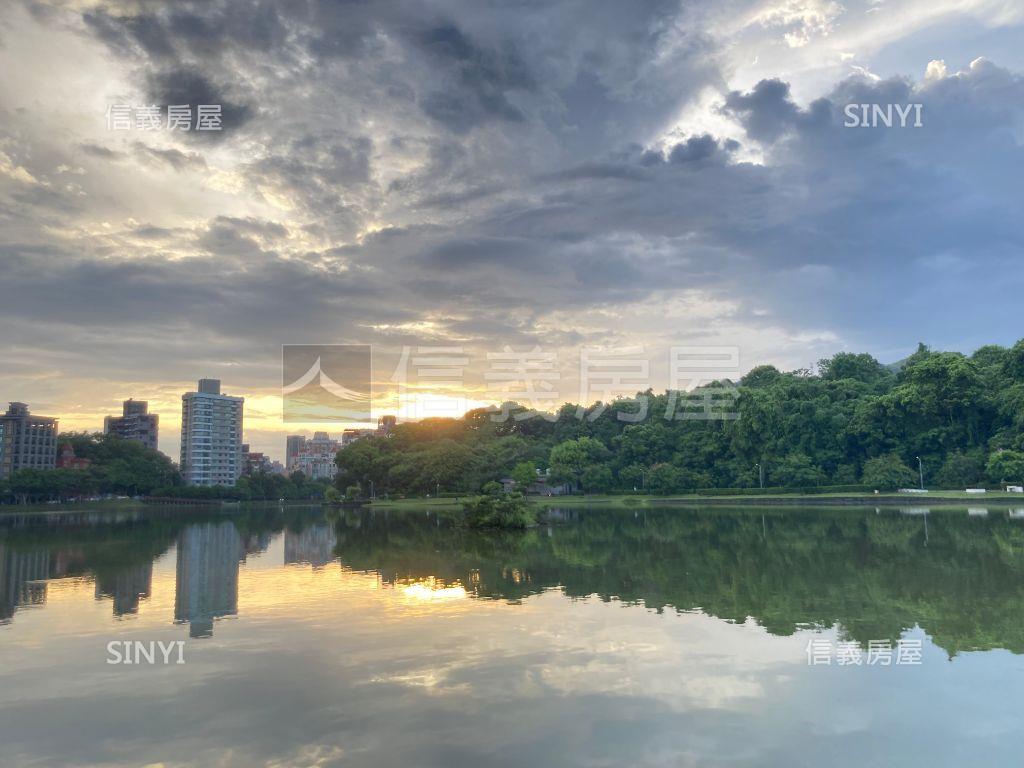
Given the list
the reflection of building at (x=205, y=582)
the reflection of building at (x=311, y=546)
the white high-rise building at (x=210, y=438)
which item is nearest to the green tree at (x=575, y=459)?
the reflection of building at (x=311, y=546)

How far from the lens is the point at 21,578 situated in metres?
20.0

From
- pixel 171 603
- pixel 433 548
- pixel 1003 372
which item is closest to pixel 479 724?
pixel 171 603

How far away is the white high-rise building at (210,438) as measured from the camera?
12636cm

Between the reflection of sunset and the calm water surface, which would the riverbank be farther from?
the reflection of sunset

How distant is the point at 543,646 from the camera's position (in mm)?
11039

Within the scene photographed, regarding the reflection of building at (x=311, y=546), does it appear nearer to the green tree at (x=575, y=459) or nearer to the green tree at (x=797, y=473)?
the green tree at (x=575, y=459)

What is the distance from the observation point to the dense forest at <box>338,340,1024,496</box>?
5309 cm

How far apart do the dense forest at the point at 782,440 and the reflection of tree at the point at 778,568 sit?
906 inches

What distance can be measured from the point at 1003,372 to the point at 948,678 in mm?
56350

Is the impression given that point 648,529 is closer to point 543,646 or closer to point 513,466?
point 543,646

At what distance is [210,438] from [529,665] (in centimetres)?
13233

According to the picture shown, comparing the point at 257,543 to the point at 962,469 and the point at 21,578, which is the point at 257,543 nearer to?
the point at 21,578

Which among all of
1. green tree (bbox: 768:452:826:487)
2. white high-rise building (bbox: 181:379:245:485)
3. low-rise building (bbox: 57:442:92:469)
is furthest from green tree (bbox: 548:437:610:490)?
white high-rise building (bbox: 181:379:245:485)

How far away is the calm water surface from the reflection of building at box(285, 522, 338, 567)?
371 centimetres
